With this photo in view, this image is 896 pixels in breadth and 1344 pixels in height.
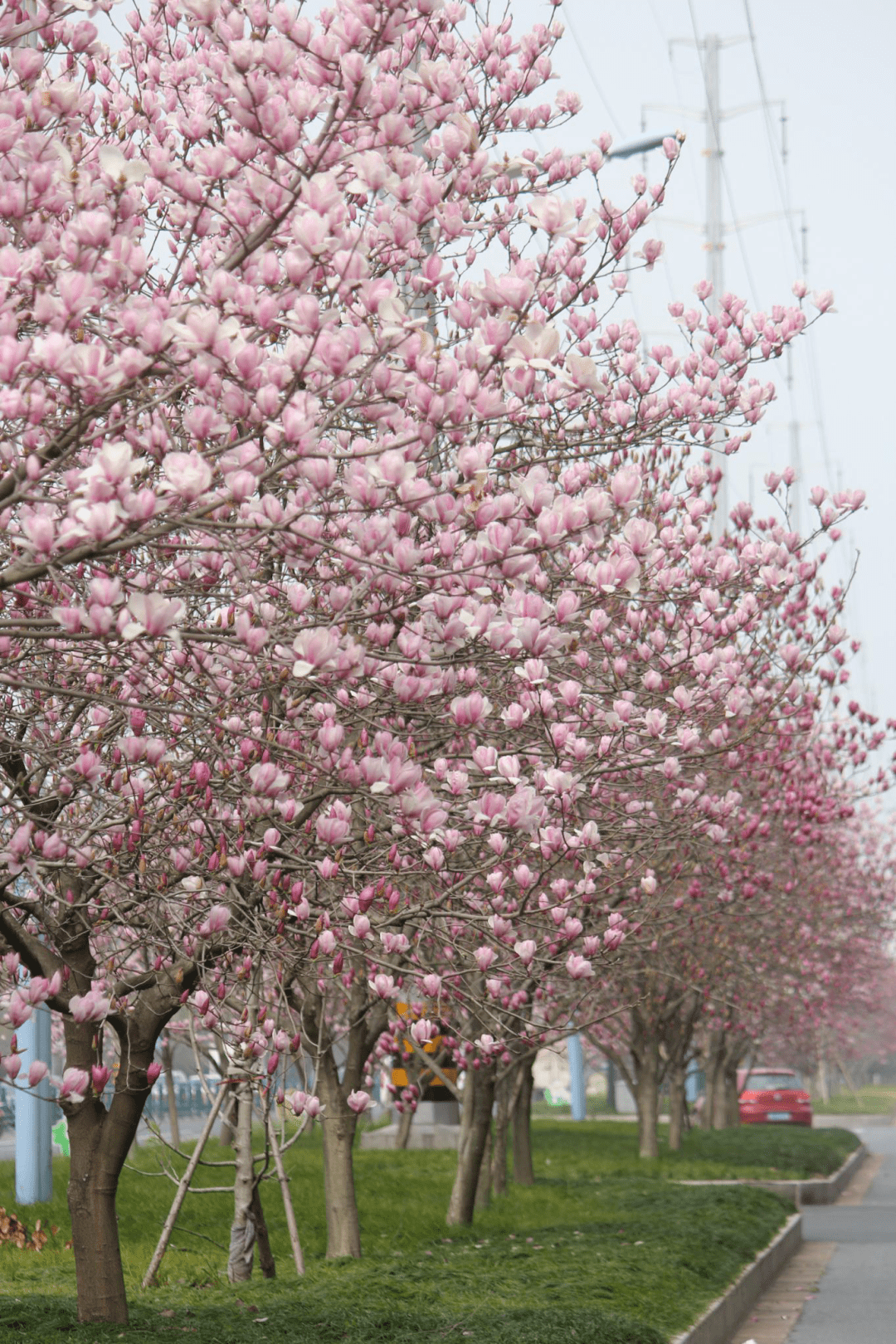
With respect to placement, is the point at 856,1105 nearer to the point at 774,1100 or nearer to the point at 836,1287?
the point at 774,1100

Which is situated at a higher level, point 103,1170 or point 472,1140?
point 103,1170

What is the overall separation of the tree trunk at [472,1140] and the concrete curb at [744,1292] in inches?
91.1

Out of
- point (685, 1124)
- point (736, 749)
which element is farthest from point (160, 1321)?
point (685, 1124)

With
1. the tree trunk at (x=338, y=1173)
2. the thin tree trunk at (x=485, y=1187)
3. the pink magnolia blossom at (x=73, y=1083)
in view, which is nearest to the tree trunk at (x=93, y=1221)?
the pink magnolia blossom at (x=73, y=1083)

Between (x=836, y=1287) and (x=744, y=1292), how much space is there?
242cm

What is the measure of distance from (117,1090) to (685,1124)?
23.0 m

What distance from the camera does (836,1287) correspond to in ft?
44.0

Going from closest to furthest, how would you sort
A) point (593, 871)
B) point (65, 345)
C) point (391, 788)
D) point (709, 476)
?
point (65, 345) → point (391, 788) → point (593, 871) → point (709, 476)

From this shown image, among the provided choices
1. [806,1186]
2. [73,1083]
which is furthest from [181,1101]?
[73,1083]

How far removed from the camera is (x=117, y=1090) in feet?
23.9

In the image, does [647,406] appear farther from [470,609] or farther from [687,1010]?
[687,1010]

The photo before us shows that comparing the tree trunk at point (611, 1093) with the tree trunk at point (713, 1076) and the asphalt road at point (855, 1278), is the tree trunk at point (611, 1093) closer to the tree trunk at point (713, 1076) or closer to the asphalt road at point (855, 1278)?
the tree trunk at point (713, 1076)

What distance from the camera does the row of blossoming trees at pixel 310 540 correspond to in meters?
4.22

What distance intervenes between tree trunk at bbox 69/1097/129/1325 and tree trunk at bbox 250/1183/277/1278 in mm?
2019
